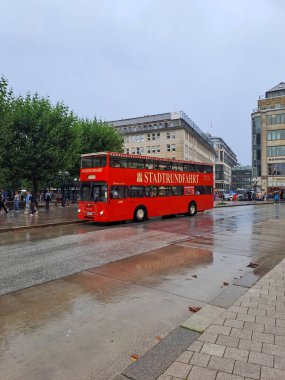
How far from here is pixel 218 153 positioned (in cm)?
13638

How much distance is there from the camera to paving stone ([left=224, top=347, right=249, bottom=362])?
357 centimetres

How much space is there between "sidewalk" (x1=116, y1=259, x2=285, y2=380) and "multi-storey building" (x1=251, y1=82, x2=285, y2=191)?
70.0m

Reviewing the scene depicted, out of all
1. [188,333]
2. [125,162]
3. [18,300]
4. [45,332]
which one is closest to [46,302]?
[18,300]

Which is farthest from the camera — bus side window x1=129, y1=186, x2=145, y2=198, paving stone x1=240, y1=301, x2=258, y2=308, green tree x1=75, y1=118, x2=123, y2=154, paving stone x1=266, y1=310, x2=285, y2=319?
green tree x1=75, y1=118, x2=123, y2=154

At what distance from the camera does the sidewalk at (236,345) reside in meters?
3.31

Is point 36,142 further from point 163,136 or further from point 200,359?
point 163,136

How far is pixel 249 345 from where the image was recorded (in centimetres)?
386

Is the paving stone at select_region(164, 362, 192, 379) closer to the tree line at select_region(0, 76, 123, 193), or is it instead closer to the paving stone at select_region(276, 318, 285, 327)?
the paving stone at select_region(276, 318, 285, 327)

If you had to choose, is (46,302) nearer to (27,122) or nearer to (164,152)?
(27,122)

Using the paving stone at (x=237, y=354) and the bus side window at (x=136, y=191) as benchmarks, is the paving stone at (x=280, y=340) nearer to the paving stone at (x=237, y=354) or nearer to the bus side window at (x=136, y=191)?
the paving stone at (x=237, y=354)

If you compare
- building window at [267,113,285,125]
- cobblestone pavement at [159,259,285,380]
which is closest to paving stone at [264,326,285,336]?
cobblestone pavement at [159,259,285,380]

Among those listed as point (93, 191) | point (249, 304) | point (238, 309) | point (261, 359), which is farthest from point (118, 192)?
point (261, 359)

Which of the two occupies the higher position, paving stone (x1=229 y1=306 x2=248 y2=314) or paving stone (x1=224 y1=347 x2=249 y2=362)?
paving stone (x1=224 y1=347 x2=249 y2=362)

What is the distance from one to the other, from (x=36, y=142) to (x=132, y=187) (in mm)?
12012
